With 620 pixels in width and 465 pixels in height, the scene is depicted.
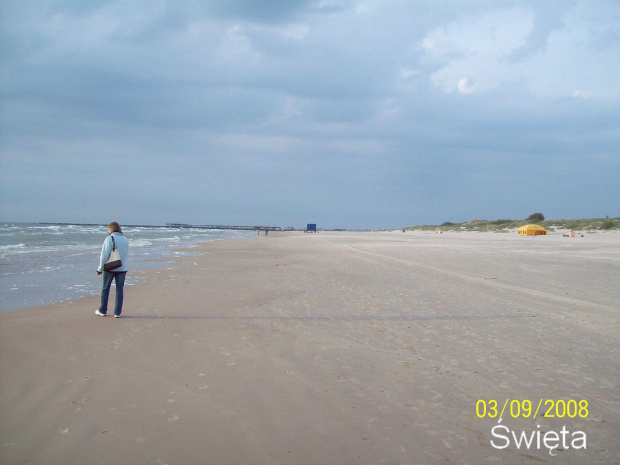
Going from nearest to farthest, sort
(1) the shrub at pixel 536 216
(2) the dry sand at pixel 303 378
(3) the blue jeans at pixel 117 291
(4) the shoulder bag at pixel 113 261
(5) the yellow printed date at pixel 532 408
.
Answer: (2) the dry sand at pixel 303 378 < (5) the yellow printed date at pixel 532 408 < (3) the blue jeans at pixel 117 291 < (4) the shoulder bag at pixel 113 261 < (1) the shrub at pixel 536 216

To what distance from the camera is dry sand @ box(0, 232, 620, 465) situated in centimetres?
321

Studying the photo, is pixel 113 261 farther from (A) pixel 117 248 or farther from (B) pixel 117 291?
(B) pixel 117 291

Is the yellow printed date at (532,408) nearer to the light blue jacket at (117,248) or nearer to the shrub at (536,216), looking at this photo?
the light blue jacket at (117,248)

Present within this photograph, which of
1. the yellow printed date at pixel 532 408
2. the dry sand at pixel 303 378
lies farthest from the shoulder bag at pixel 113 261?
the yellow printed date at pixel 532 408

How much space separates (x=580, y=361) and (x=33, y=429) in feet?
20.5

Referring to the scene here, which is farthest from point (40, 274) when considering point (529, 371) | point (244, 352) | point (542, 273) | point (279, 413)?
point (542, 273)

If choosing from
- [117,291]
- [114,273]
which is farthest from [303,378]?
[114,273]

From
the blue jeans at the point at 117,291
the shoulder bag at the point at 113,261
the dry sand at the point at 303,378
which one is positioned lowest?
the dry sand at the point at 303,378

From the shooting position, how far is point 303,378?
181 inches

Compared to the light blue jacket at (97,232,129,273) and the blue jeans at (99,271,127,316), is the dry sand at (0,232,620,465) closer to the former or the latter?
the blue jeans at (99,271,127,316)

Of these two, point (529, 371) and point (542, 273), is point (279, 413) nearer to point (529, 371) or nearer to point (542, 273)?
point (529, 371)

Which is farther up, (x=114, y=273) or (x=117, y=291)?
(x=114, y=273)

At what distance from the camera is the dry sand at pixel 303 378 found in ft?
10.5

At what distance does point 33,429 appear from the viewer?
3.44m
